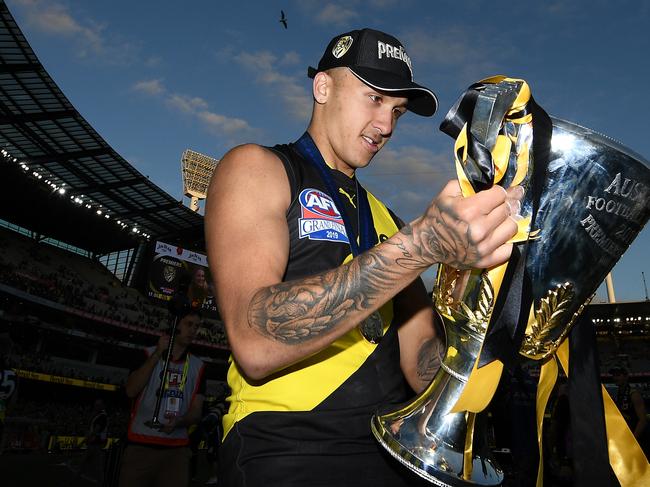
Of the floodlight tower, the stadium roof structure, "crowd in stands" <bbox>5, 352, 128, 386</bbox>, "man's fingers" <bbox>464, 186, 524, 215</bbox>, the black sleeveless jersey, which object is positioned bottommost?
"crowd in stands" <bbox>5, 352, 128, 386</bbox>

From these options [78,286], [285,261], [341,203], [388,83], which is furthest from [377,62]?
[78,286]

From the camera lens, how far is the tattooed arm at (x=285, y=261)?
42.1 inches

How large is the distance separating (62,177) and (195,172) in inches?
1112

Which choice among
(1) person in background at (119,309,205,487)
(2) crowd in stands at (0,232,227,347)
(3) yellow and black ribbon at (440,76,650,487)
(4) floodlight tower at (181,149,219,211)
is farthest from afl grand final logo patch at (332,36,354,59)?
(4) floodlight tower at (181,149,219,211)

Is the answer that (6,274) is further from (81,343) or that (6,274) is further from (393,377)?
(393,377)

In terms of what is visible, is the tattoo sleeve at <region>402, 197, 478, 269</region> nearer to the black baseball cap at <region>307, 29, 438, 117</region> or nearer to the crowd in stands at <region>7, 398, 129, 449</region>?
the black baseball cap at <region>307, 29, 438, 117</region>

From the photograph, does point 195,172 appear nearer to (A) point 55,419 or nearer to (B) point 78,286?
(B) point 78,286

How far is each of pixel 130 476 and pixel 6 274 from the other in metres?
24.2

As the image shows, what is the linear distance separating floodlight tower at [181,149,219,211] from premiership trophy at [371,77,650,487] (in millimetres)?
56500

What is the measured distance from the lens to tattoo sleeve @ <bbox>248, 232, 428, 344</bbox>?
1201 mm

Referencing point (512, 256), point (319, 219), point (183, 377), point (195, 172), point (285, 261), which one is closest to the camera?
point (512, 256)

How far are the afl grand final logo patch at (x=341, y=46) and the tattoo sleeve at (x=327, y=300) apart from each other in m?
1.05

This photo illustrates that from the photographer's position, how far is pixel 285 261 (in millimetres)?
1448

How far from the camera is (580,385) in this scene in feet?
4.68
